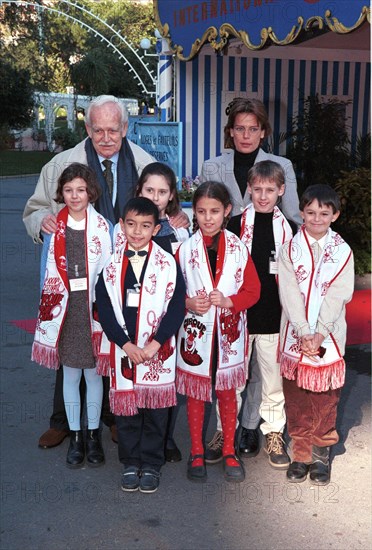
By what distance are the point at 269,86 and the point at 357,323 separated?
449cm

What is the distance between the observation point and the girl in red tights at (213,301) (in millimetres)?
3326

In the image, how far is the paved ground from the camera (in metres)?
2.96

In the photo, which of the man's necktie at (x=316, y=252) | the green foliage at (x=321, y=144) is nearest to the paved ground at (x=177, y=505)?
the man's necktie at (x=316, y=252)

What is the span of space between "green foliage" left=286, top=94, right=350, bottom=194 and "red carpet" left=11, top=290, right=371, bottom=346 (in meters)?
2.23

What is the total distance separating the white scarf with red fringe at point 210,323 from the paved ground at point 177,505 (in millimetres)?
528

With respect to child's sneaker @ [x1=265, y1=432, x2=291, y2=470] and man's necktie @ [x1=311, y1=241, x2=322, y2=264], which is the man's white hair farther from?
child's sneaker @ [x1=265, y1=432, x2=291, y2=470]

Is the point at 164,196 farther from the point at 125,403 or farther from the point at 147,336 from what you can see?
the point at 125,403

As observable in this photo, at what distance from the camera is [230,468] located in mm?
3502

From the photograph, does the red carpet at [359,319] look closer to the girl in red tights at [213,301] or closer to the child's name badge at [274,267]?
the child's name badge at [274,267]

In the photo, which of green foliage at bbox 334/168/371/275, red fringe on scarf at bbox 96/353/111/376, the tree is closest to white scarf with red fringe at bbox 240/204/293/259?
red fringe on scarf at bbox 96/353/111/376

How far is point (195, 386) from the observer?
11.2 feet

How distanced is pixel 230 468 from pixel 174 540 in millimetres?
621

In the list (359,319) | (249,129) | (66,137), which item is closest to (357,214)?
(359,319)

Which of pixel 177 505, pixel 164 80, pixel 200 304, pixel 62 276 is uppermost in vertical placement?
pixel 164 80
